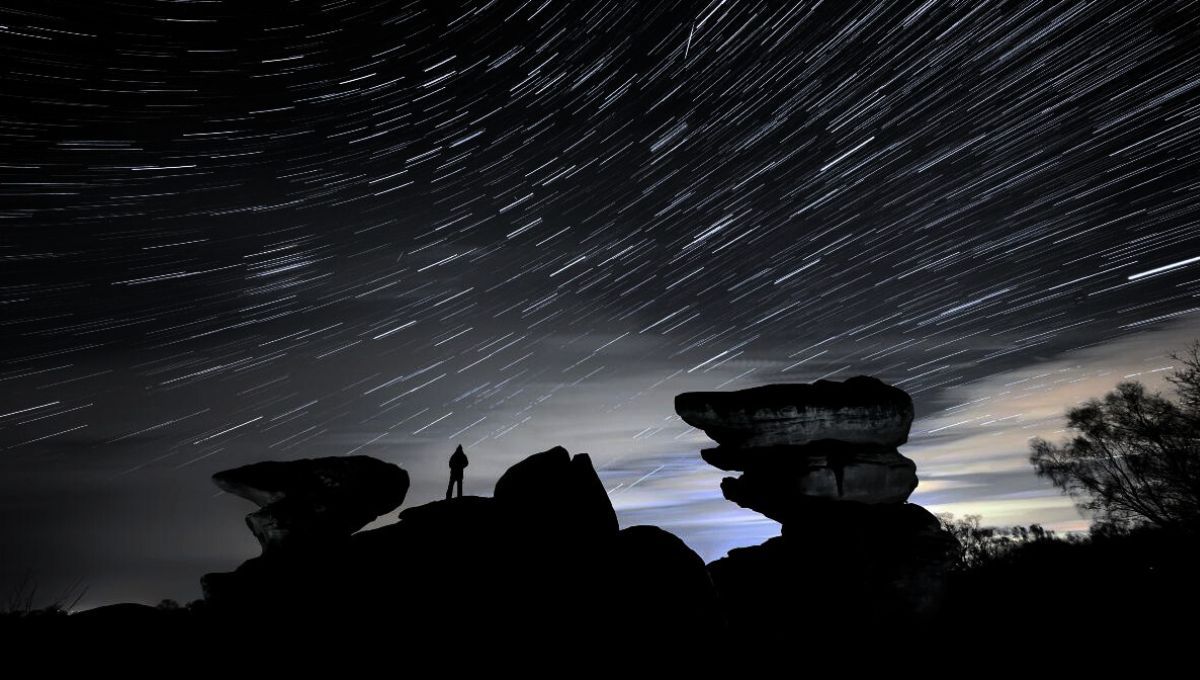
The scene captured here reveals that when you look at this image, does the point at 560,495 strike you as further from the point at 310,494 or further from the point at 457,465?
the point at 310,494

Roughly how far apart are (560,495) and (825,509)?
11.7 metres

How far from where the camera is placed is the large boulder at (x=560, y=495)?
47.9 ft

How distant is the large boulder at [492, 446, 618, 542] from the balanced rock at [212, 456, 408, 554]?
7.18 metres

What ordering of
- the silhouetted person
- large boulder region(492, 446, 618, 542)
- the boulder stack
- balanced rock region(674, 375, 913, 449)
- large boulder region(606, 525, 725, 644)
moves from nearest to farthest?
large boulder region(606, 525, 725, 644), large boulder region(492, 446, 618, 542), the silhouetted person, the boulder stack, balanced rock region(674, 375, 913, 449)

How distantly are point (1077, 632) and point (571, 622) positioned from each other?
18.2 metres

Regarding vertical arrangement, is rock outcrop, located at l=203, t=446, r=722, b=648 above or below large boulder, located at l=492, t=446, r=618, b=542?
below

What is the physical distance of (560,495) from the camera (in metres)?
15.1

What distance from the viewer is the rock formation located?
1995 cm

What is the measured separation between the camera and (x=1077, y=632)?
19.1 m

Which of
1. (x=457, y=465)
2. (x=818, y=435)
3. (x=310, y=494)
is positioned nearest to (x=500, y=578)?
(x=457, y=465)

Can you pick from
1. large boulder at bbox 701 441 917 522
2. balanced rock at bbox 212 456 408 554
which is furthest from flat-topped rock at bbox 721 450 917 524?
balanced rock at bbox 212 456 408 554

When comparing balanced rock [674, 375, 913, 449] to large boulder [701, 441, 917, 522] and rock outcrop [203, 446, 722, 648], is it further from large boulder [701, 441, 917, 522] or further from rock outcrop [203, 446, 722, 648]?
rock outcrop [203, 446, 722, 648]

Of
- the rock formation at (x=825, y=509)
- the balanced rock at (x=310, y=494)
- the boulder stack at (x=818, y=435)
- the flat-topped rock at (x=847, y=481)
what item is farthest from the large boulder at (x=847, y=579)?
the balanced rock at (x=310, y=494)

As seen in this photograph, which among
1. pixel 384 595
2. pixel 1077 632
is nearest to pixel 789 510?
pixel 1077 632
